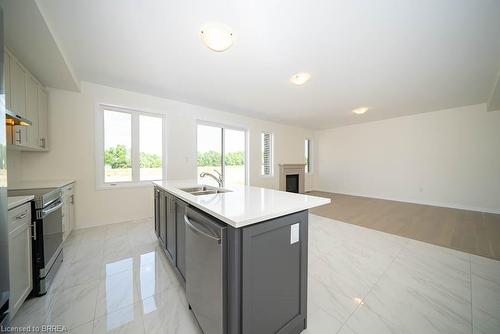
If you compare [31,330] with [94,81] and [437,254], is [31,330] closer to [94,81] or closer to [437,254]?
[94,81]

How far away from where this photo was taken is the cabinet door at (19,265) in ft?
4.04

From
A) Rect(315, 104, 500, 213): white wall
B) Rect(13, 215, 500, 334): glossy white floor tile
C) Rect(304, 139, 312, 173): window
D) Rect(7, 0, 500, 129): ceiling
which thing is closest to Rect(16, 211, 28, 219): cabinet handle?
Rect(13, 215, 500, 334): glossy white floor tile

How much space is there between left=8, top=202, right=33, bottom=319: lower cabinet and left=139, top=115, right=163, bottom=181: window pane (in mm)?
2221

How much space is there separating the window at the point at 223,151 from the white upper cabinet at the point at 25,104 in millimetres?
2565

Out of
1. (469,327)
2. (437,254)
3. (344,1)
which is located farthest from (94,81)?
(437,254)

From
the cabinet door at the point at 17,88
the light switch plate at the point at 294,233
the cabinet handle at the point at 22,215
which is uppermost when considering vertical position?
the cabinet door at the point at 17,88

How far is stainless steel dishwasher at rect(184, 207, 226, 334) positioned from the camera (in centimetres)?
95

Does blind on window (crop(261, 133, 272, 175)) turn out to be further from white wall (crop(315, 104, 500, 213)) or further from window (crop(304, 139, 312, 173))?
white wall (crop(315, 104, 500, 213))

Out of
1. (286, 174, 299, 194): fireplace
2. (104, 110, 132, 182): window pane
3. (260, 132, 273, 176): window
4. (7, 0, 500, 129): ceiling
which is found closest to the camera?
(7, 0, 500, 129): ceiling

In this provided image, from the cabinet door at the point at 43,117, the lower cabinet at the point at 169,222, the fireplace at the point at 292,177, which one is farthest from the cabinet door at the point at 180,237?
the fireplace at the point at 292,177

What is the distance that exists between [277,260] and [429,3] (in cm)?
262

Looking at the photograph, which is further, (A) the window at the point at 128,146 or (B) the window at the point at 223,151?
(B) the window at the point at 223,151

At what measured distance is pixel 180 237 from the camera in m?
1.60

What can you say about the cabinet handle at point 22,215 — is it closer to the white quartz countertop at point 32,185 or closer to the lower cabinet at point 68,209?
the white quartz countertop at point 32,185
